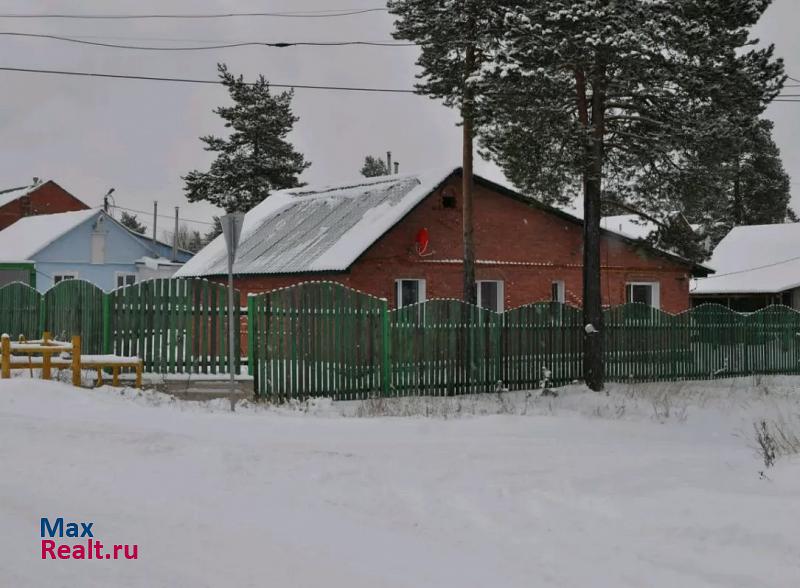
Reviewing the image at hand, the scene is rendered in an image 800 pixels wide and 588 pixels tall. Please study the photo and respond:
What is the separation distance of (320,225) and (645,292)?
11303 millimetres

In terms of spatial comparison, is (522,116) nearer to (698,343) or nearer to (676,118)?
(676,118)

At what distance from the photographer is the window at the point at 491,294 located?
88.2ft

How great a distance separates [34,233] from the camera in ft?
147

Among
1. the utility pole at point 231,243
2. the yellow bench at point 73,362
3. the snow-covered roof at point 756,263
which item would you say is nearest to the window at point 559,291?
the utility pole at point 231,243

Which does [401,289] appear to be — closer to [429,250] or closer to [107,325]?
[429,250]

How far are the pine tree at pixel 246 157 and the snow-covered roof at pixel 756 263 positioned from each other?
25.7 meters

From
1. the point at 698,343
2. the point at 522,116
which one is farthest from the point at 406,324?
the point at 698,343

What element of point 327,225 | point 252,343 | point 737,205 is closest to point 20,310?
point 252,343

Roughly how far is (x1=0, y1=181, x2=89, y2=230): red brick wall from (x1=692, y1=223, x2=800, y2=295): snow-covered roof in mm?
38212

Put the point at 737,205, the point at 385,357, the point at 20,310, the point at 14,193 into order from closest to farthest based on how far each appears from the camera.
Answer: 1. the point at 385,357
2. the point at 20,310
3. the point at 14,193
4. the point at 737,205

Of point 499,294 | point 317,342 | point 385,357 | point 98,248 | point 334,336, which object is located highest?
point 98,248

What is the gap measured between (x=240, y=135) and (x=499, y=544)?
50.8m

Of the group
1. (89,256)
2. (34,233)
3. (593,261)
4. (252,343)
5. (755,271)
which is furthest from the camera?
(34,233)

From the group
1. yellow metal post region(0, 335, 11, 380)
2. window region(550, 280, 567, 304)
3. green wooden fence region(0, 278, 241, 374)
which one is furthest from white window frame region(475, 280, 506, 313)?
yellow metal post region(0, 335, 11, 380)
